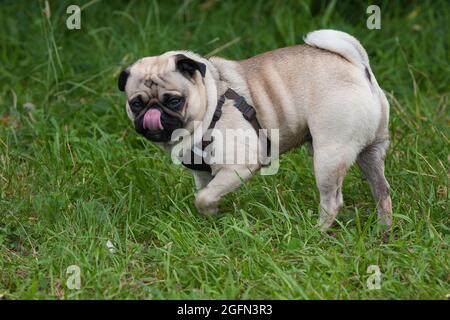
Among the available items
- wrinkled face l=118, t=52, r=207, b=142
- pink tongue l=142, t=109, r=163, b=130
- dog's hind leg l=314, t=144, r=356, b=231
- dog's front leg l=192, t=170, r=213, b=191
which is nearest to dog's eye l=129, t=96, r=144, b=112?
wrinkled face l=118, t=52, r=207, b=142

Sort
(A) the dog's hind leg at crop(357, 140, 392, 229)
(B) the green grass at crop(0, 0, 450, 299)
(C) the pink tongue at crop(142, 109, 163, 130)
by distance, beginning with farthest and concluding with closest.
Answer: (A) the dog's hind leg at crop(357, 140, 392, 229) < (C) the pink tongue at crop(142, 109, 163, 130) < (B) the green grass at crop(0, 0, 450, 299)

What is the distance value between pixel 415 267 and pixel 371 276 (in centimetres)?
24

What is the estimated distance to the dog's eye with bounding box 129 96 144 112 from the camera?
5066mm

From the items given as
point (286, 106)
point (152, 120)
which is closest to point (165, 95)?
point (152, 120)

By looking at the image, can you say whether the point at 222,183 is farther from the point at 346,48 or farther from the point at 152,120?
the point at 346,48

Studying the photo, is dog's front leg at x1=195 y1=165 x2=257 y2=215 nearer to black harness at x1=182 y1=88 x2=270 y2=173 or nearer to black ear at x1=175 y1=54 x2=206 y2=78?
black harness at x1=182 y1=88 x2=270 y2=173

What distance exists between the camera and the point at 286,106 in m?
5.22

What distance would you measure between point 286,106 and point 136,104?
2.78 ft

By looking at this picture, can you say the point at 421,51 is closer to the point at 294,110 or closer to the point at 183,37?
the point at 183,37

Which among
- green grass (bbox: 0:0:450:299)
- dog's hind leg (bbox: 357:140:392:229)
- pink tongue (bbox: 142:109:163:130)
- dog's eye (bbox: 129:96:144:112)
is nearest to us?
green grass (bbox: 0:0:450:299)

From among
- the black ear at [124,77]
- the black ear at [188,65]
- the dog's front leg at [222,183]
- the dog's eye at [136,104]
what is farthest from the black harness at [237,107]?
the black ear at [124,77]

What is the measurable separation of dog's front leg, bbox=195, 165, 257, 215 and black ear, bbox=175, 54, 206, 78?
22.0 inches

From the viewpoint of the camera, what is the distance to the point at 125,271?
470cm

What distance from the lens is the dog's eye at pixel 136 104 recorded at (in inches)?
199
